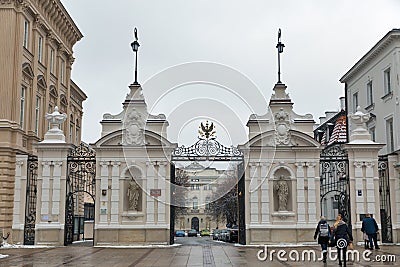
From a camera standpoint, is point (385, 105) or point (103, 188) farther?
point (385, 105)

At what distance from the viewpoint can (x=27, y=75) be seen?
32.8 metres

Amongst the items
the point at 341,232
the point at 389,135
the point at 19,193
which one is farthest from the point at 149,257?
the point at 389,135

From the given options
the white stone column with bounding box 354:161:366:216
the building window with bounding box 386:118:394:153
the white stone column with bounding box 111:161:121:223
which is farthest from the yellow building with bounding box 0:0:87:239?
the building window with bounding box 386:118:394:153

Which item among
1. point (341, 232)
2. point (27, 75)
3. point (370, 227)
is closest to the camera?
point (341, 232)

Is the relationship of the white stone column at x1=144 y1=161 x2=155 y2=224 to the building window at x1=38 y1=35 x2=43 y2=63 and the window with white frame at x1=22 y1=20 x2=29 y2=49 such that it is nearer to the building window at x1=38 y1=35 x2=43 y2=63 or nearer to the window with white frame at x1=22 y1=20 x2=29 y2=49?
the window with white frame at x1=22 y1=20 x2=29 y2=49

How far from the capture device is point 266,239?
2791cm

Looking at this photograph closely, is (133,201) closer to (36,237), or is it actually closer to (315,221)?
(36,237)

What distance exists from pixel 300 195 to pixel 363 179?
10.3 feet

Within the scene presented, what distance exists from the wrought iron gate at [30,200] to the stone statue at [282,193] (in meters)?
12.1

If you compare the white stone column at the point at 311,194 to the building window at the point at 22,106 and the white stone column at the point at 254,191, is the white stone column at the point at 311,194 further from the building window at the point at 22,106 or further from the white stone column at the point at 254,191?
the building window at the point at 22,106

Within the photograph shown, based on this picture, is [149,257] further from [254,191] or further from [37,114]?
[37,114]

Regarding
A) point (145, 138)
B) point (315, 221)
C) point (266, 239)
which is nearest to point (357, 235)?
point (315, 221)

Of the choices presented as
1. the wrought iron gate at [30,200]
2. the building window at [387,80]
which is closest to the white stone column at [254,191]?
the wrought iron gate at [30,200]

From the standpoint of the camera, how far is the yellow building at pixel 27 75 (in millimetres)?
28797
